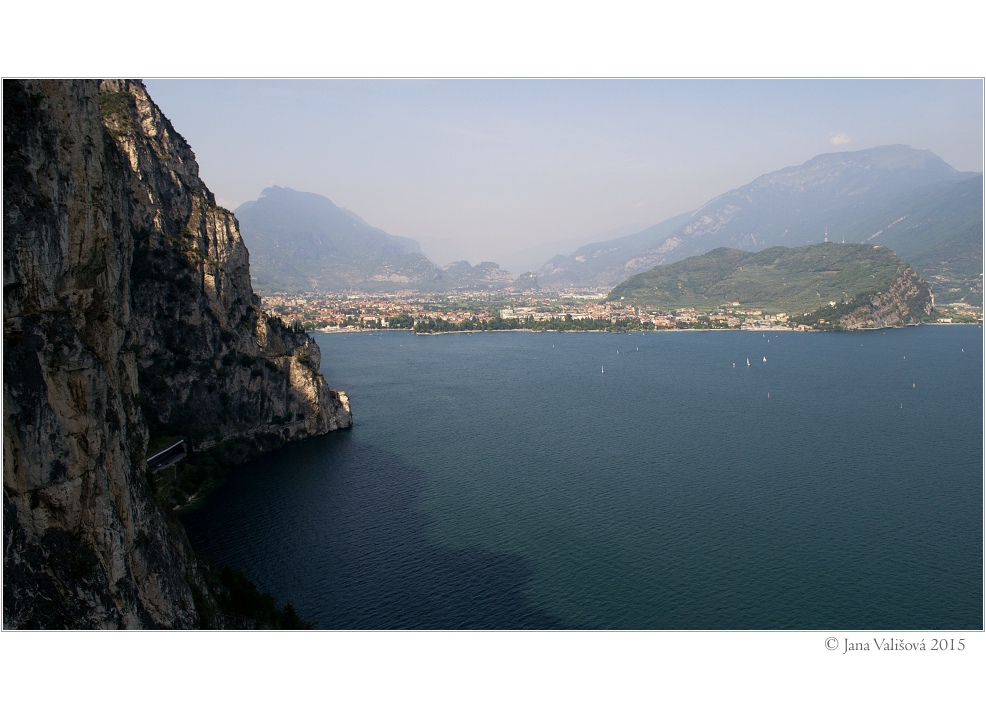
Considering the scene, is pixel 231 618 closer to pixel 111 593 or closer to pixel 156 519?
pixel 156 519

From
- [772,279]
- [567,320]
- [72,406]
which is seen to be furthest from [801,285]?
[72,406]

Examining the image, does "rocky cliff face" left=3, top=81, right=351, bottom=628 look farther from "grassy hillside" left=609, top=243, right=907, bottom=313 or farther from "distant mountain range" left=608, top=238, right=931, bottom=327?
"grassy hillside" left=609, top=243, right=907, bottom=313

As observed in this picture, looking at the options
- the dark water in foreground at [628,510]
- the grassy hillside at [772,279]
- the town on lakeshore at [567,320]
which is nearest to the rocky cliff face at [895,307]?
the grassy hillside at [772,279]

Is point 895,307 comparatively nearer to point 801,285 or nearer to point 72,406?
point 801,285

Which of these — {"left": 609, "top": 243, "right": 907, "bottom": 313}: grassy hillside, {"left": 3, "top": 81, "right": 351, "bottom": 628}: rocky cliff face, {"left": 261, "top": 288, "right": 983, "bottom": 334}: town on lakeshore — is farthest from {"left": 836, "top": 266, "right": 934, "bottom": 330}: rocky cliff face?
{"left": 3, "top": 81, "right": 351, "bottom": 628}: rocky cliff face

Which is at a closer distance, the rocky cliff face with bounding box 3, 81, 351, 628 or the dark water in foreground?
the rocky cliff face with bounding box 3, 81, 351, 628

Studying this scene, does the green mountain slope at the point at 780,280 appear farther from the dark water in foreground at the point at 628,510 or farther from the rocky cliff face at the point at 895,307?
the dark water in foreground at the point at 628,510
